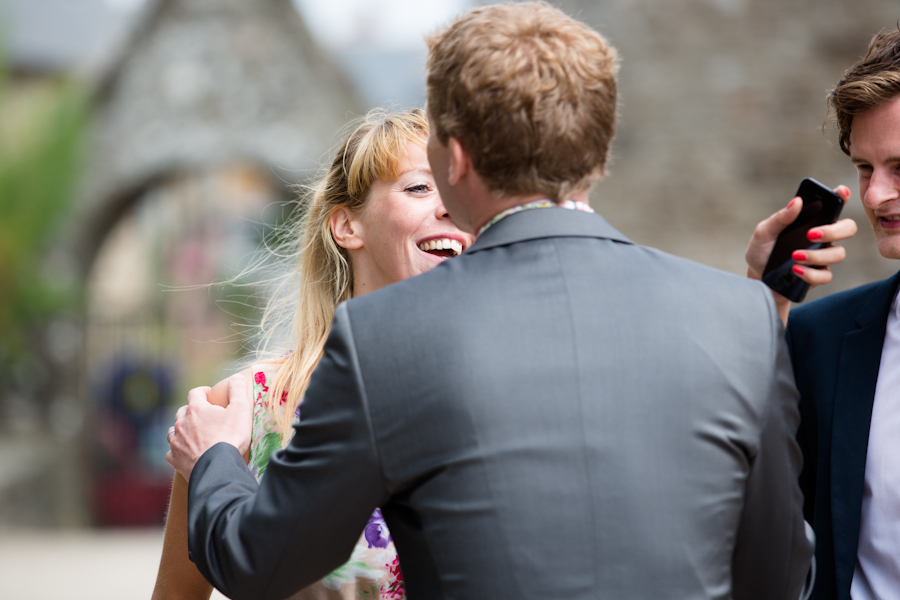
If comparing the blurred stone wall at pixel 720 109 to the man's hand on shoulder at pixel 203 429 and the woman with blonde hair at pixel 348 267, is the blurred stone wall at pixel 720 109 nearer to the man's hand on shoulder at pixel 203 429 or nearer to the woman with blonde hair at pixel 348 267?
the woman with blonde hair at pixel 348 267

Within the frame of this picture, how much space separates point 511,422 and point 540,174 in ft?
1.27

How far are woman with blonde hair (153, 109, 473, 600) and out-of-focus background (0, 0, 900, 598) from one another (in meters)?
3.94

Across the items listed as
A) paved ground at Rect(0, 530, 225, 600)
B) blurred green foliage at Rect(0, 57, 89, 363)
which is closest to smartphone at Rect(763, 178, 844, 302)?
paved ground at Rect(0, 530, 225, 600)

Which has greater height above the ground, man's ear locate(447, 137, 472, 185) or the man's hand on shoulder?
man's ear locate(447, 137, 472, 185)

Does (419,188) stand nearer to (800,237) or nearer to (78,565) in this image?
(800,237)

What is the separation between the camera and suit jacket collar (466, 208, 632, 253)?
1.39 metres

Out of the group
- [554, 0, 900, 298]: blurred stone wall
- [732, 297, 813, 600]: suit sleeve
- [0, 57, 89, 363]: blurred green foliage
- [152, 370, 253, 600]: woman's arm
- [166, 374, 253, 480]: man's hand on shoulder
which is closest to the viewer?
[732, 297, 813, 600]: suit sleeve

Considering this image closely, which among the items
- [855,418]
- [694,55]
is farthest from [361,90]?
[855,418]

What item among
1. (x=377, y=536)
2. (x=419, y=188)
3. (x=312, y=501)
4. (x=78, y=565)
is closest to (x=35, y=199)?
(x=78, y=565)

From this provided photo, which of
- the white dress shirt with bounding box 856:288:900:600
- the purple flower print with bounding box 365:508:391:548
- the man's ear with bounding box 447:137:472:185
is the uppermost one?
the man's ear with bounding box 447:137:472:185

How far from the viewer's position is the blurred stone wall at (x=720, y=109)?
7.85 m

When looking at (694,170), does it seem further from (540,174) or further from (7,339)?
(7,339)

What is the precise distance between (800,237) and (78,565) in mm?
7899

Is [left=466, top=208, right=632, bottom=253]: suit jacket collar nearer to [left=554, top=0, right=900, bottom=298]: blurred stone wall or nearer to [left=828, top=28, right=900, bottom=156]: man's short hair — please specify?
[left=828, top=28, right=900, bottom=156]: man's short hair
